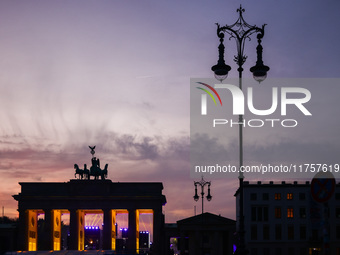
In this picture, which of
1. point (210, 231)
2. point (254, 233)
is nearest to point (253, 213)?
point (254, 233)

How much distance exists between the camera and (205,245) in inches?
4018

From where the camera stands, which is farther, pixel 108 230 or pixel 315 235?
pixel 315 235

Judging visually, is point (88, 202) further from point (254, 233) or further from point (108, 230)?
point (254, 233)

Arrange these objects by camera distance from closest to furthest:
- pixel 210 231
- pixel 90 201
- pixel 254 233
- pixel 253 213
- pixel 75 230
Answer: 1. pixel 90 201
2. pixel 75 230
3. pixel 210 231
4. pixel 254 233
5. pixel 253 213

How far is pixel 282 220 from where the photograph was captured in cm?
10019

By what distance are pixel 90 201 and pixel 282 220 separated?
36950mm

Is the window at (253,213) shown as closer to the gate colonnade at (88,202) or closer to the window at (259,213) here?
the window at (259,213)

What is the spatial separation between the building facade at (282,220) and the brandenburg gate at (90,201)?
18134mm

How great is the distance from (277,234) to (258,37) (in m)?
78.6

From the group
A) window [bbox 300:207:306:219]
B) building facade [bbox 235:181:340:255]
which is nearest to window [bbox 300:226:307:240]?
building facade [bbox 235:181:340:255]

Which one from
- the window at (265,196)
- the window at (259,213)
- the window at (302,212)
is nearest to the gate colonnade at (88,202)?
the window at (259,213)

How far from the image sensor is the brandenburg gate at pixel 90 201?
9594 centimetres

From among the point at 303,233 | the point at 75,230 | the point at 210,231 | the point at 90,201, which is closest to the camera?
the point at 90,201

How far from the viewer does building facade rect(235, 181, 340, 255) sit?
99.2 meters
